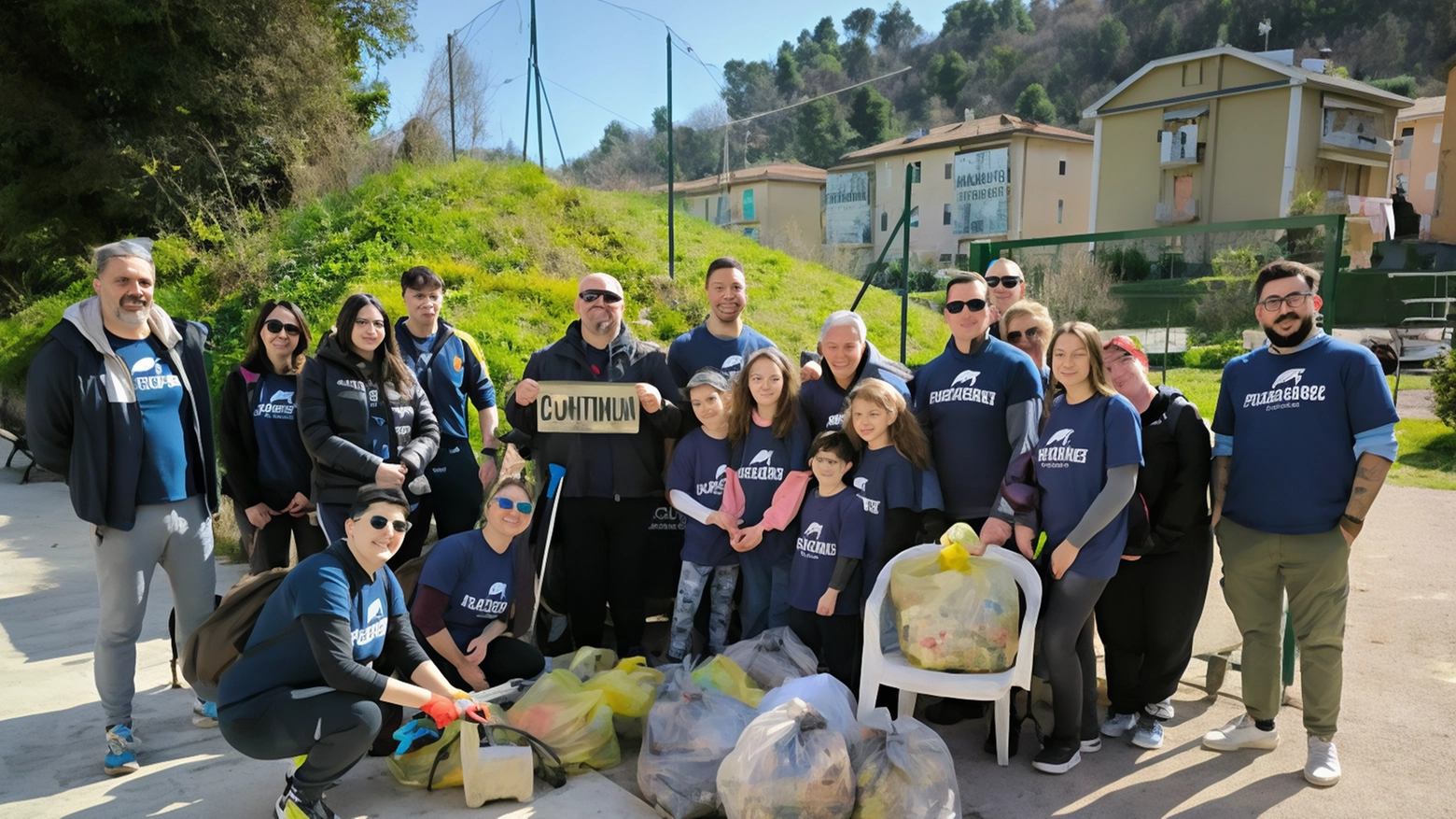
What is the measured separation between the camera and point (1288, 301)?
3682mm

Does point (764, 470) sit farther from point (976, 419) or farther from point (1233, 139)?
point (1233, 139)

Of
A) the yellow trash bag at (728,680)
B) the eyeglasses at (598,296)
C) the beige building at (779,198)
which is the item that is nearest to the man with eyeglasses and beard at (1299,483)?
the yellow trash bag at (728,680)

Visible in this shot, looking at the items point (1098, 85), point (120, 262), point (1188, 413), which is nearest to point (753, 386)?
point (1188, 413)

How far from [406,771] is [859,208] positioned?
49831mm

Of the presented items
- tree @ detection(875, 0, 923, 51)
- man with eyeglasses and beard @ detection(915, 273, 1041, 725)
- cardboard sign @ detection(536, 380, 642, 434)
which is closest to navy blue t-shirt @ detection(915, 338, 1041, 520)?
man with eyeglasses and beard @ detection(915, 273, 1041, 725)

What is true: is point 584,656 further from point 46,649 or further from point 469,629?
→ point 46,649

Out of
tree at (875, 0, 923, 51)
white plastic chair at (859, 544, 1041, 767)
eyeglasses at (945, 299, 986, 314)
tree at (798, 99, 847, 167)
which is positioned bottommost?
white plastic chair at (859, 544, 1041, 767)

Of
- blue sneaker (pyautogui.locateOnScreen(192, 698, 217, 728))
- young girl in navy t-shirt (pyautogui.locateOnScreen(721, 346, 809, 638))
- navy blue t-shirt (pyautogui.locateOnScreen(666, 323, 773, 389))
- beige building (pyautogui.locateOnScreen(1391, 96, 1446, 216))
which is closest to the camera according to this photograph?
blue sneaker (pyautogui.locateOnScreen(192, 698, 217, 728))

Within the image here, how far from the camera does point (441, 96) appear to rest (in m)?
18.0

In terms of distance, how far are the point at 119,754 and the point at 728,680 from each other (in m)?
2.54

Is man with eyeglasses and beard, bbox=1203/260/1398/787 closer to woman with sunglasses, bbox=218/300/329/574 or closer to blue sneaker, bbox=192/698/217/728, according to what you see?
woman with sunglasses, bbox=218/300/329/574

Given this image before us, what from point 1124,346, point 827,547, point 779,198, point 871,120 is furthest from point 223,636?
point 871,120

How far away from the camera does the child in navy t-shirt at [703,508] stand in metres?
4.49

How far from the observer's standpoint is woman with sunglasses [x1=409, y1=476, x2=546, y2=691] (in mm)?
4055
